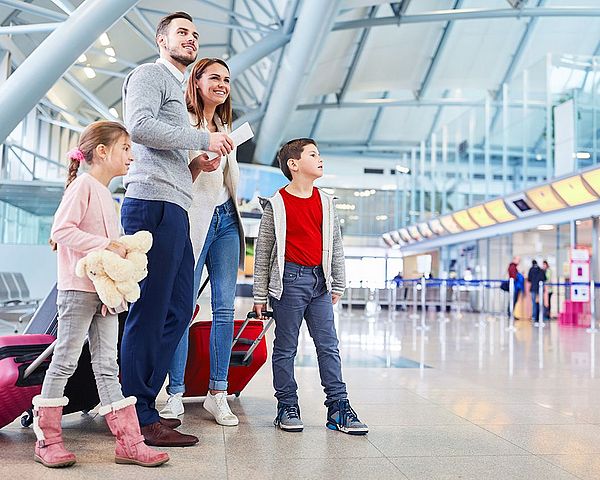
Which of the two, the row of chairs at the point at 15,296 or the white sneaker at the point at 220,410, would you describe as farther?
the row of chairs at the point at 15,296

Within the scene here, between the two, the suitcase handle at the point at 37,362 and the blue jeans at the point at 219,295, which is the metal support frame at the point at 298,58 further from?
the suitcase handle at the point at 37,362

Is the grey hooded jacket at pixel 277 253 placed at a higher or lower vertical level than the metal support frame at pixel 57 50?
lower

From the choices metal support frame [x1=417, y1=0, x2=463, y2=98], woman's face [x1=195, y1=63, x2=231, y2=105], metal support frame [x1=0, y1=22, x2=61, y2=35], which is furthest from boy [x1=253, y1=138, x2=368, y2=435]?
metal support frame [x1=417, y1=0, x2=463, y2=98]

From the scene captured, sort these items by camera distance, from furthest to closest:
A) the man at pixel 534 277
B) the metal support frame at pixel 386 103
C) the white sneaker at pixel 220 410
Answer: the metal support frame at pixel 386 103 → the man at pixel 534 277 → the white sneaker at pixel 220 410

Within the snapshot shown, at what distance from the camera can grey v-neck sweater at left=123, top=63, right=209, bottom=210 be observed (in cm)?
296

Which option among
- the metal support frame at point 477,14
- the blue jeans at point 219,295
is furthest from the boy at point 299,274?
the metal support frame at point 477,14

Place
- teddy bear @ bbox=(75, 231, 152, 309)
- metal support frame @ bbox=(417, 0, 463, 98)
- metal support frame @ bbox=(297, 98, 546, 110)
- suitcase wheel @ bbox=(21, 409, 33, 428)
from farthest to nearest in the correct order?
metal support frame @ bbox=(297, 98, 546, 110), metal support frame @ bbox=(417, 0, 463, 98), suitcase wheel @ bbox=(21, 409, 33, 428), teddy bear @ bbox=(75, 231, 152, 309)

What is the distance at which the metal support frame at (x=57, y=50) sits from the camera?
9.21 metres

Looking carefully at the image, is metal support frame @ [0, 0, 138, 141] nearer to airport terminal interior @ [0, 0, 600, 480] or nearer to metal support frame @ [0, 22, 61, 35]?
airport terminal interior @ [0, 0, 600, 480]

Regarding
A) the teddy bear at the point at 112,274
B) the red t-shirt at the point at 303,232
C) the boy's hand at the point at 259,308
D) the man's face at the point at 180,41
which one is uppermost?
the man's face at the point at 180,41

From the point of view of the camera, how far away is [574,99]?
16.4 metres

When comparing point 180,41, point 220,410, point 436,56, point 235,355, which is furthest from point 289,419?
point 436,56

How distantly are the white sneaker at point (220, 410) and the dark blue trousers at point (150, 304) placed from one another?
1.80 ft

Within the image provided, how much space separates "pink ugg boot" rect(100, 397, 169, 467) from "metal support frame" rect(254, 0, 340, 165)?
1213 cm
